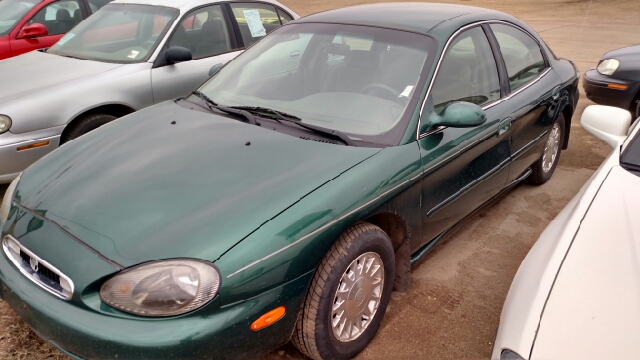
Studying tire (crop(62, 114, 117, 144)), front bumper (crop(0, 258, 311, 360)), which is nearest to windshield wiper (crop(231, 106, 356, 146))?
front bumper (crop(0, 258, 311, 360))

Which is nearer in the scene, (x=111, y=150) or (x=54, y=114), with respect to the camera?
(x=111, y=150)

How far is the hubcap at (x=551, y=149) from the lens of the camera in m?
4.39

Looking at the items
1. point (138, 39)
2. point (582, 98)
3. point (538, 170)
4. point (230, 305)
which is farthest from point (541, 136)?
point (582, 98)

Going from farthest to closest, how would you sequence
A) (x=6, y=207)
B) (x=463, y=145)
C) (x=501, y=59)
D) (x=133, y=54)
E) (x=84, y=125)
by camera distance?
1. (x=133, y=54)
2. (x=84, y=125)
3. (x=501, y=59)
4. (x=463, y=145)
5. (x=6, y=207)

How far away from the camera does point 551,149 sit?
4527 mm

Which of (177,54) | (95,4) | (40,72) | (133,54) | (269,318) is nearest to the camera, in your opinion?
(269,318)

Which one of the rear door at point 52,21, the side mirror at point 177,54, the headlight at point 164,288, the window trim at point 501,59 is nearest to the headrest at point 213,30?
the side mirror at point 177,54

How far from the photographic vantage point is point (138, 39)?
191 inches

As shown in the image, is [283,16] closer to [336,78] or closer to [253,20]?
[253,20]

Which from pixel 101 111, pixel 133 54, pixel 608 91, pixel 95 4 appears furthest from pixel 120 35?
pixel 608 91

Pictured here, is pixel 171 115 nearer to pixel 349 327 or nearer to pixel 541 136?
pixel 349 327

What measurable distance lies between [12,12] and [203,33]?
2821 millimetres

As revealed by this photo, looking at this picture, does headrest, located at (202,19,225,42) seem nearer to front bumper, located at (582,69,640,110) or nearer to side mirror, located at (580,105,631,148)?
side mirror, located at (580,105,631,148)

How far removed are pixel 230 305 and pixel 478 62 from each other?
2283mm
